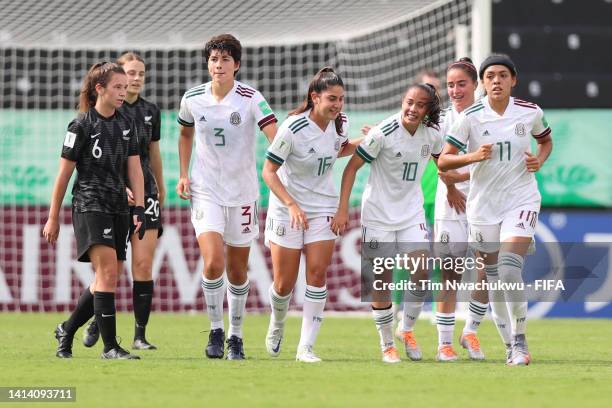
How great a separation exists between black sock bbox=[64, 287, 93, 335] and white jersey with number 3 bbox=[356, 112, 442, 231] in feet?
6.49

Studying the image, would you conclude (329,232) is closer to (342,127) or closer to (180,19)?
(342,127)

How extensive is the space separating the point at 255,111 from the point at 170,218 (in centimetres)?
708

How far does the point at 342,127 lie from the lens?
914 cm

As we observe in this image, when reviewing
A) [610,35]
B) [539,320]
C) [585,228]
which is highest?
[610,35]

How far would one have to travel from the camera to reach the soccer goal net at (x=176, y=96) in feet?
51.0

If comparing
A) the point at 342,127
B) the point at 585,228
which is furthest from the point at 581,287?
the point at 342,127

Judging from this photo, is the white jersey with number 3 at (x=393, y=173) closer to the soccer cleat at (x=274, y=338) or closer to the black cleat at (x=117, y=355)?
the soccer cleat at (x=274, y=338)

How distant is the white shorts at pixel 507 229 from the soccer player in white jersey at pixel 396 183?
0.37m

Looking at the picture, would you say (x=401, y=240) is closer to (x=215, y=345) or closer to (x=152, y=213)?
(x=215, y=345)

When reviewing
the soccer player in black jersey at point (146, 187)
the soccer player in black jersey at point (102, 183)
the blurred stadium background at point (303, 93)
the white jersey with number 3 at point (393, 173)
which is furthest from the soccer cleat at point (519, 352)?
the blurred stadium background at point (303, 93)

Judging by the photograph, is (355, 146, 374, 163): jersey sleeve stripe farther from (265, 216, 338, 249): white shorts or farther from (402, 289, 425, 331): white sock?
(402, 289, 425, 331): white sock

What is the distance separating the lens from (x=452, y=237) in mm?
10203

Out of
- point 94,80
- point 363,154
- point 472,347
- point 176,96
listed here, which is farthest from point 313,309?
point 176,96

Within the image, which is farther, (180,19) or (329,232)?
(180,19)
